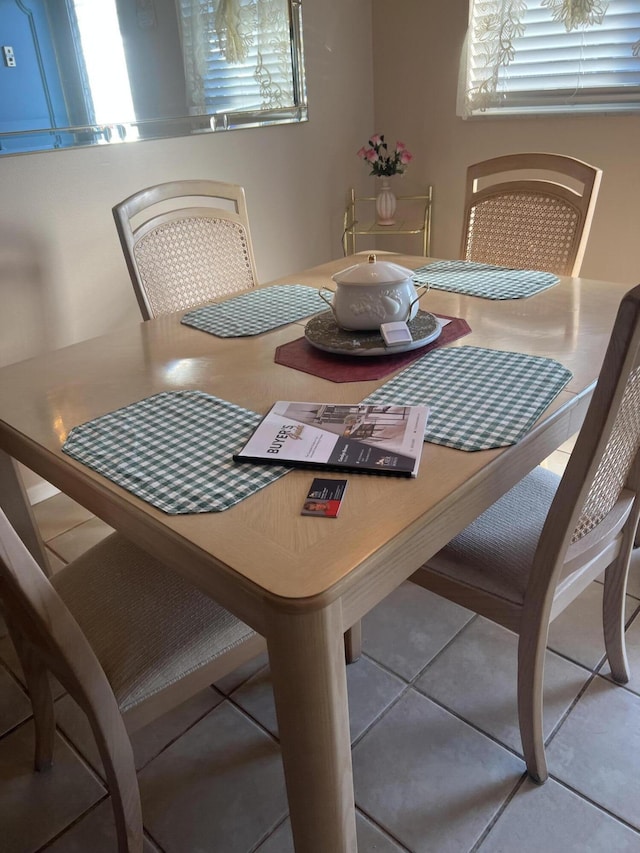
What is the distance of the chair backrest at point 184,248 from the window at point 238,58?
Answer: 606 millimetres

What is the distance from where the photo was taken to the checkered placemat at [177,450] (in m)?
0.88

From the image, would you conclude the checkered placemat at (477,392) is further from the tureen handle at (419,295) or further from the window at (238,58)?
the window at (238,58)

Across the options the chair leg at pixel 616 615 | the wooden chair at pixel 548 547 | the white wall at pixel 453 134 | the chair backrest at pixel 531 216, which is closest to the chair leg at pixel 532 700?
the wooden chair at pixel 548 547

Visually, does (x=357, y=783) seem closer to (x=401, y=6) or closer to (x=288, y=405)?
(x=288, y=405)

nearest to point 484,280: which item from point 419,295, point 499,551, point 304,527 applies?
point 419,295

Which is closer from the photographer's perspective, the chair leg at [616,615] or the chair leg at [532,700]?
the chair leg at [532,700]

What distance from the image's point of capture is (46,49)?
1867 millimetres

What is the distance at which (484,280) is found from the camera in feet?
5.62

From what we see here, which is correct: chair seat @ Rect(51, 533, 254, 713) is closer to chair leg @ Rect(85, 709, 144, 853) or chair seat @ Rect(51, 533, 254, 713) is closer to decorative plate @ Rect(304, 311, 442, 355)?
chair leg @ Rect(85, 709, 144, 853)

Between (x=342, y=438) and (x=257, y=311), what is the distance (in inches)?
29.0

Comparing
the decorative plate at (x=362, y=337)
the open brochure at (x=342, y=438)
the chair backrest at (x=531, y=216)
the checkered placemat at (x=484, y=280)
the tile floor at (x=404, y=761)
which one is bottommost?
the tile floor at (x=404, y=761)

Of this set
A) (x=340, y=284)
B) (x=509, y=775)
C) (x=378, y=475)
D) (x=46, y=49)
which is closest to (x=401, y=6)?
(x=46, y=49)

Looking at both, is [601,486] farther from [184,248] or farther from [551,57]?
[551,57]

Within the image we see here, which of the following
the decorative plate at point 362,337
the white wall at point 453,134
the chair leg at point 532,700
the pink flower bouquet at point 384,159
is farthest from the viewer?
the pink flower bouquet at point 384,159
